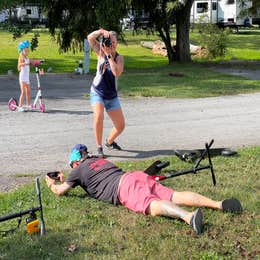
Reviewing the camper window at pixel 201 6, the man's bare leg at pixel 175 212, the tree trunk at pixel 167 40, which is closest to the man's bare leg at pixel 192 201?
the man's bare leg at pixel 175 212

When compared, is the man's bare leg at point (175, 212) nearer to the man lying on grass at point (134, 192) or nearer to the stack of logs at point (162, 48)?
the man lying on grass at point (134, 192)

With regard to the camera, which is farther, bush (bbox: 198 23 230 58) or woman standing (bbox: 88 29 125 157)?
bush (bbox: 198 23 230 58)

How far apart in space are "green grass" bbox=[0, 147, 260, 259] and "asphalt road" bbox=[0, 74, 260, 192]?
4.38 feet

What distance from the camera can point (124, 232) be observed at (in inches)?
202

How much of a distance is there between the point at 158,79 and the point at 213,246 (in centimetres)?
1344

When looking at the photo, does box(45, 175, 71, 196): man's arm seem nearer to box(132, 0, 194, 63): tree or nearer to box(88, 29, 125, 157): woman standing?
box(88, 29, 125, 157): woman standing

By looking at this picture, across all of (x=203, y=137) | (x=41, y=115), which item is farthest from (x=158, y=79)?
(x=203, y=137)

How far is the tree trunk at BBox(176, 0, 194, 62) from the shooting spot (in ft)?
77.1

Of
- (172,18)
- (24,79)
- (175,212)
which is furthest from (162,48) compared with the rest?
(175,212)

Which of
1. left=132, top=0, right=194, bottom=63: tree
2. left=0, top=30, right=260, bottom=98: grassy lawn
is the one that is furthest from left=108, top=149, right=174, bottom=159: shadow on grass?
left=132, top=0, right=194, bottom=63: tree

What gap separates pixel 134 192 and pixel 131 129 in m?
4.78

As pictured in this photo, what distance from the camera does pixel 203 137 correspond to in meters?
9.64

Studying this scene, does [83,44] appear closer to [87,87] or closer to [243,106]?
[87,87]

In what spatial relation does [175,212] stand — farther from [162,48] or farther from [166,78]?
[162,48]
